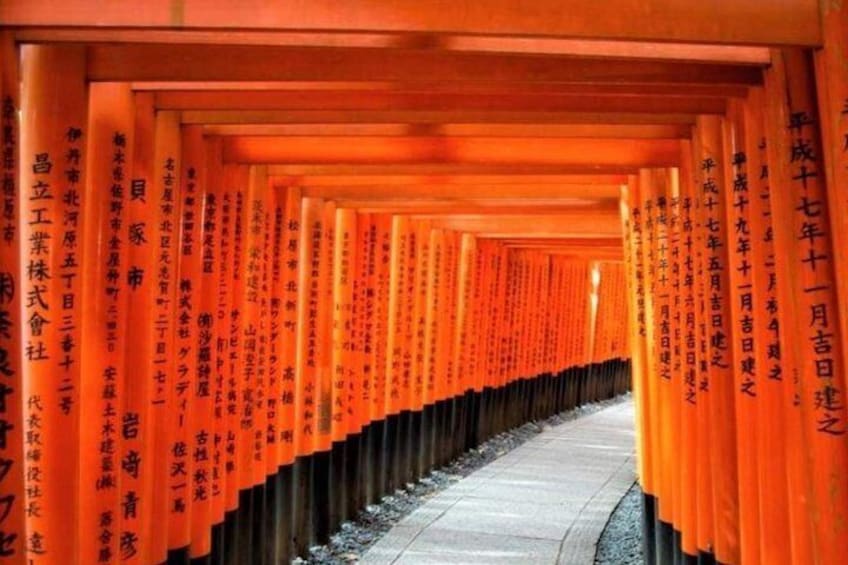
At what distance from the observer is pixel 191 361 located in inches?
202

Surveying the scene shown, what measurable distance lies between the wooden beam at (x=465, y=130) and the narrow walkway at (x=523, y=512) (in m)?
3.96

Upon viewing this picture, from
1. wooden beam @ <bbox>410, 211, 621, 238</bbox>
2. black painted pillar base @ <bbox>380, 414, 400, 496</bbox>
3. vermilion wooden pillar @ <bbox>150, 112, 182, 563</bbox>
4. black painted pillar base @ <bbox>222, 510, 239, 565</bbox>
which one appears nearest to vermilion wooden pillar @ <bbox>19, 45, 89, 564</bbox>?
vermilion wooden pillar @ <bbox>150, 112, 182, 563</bbox>

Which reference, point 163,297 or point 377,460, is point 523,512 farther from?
point 163,297

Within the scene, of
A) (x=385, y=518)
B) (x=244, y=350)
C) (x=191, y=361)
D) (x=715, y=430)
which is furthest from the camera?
(x=385, y=518)

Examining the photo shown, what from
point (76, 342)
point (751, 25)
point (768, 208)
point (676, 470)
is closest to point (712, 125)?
point (768, 208)

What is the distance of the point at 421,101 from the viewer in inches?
178

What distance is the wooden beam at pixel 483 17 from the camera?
3.01 metres

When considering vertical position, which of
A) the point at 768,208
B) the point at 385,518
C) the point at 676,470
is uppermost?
the point at 768,208

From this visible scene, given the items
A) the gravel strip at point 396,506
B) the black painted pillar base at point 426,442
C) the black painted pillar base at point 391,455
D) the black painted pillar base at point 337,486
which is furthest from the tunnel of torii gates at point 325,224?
the black painted pillar base at point 426,442

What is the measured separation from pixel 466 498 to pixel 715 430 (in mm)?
5602

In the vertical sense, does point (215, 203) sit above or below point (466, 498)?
above

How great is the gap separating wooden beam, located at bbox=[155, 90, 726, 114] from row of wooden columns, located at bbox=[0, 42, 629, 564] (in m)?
0.27

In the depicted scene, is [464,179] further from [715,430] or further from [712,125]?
[715,430]

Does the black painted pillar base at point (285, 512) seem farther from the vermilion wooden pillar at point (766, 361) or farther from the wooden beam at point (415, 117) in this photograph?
the vermilion wooden pillar at point (766, 361)
